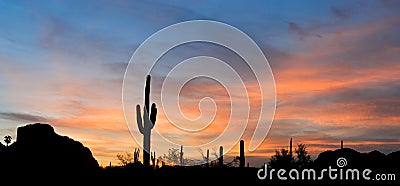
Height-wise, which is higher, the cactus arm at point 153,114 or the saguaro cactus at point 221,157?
the cactus arm at point 153,114

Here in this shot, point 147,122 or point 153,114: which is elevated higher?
point 153,114

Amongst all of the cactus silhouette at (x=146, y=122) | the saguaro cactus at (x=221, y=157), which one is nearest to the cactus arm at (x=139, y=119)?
the cactus silhouette at (x=146, y=122)

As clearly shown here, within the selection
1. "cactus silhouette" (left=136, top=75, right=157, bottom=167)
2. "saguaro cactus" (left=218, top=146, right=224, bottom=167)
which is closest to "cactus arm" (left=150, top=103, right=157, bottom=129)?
"cactus silhouette" (left=136, top=75, right=157, bottom=167)

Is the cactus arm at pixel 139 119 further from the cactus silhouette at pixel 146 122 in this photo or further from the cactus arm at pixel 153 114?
the cactus arm at pixel 153 114

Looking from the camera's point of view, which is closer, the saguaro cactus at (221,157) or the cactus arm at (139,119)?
the cactus arm at (139,119)

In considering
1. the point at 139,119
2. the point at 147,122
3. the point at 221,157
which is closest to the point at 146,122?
the point at 147,122

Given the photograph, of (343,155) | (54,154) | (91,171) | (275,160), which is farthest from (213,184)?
(275,160)

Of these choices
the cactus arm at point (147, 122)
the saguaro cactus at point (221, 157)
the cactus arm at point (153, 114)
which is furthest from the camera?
the saguaro cactus at point (221, 157)

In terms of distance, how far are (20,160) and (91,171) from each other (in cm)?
335

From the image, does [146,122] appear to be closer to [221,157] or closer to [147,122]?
[147,122]

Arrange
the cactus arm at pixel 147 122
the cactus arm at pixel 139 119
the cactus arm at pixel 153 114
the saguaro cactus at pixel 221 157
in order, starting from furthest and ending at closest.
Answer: the saguaro cactus at pixel 221 157 < the cactus arm at pixel 139 119 < the cactus arm at pixel 147 122 < the cactus arm at pixel 153 114

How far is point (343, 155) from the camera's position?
107 ft

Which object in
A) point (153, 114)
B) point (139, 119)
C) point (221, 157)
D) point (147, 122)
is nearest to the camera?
point (153, 114)

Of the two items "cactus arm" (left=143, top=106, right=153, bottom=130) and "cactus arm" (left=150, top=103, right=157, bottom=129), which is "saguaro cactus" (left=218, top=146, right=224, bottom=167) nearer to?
"cactus arm" (left=143, top=106, right=153, bottom=130)
